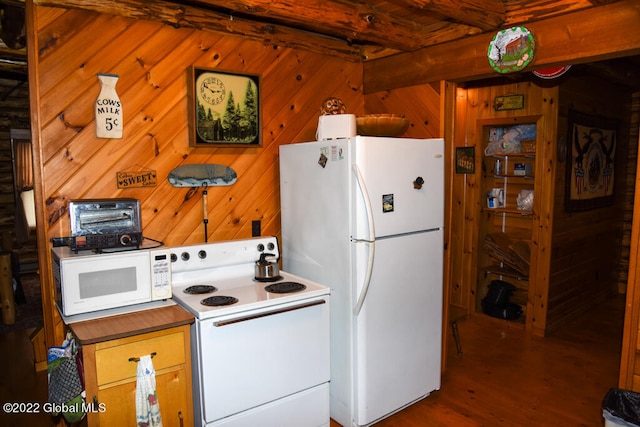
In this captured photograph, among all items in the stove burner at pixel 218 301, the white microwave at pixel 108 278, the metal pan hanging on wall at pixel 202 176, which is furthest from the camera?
the metal pan hanging on wall at pixel 202 176

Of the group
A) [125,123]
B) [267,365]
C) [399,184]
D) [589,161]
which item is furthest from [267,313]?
[589,161]

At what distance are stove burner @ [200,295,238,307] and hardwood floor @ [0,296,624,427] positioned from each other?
105 centimetres

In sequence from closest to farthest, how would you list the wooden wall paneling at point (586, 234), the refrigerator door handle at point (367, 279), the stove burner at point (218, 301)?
the stove burner at point (218, 301) → the refrigerator door handle at point (367, 279) → the wooden wall paneling at point (586, 234)

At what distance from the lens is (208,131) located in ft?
8.91

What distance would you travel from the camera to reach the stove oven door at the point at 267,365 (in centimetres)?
210

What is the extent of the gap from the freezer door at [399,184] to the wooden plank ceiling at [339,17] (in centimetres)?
71

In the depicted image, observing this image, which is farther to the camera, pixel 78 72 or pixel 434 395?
pixel 434 395

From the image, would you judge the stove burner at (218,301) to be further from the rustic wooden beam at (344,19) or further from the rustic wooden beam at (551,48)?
the rustic wooden beam at (551,48)

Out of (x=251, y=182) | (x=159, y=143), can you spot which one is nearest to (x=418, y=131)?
(x=251, y=182)

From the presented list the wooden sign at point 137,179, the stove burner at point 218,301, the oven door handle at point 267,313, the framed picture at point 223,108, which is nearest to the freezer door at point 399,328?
the oven door handle at point 267,313

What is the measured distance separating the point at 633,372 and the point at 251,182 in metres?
2.37

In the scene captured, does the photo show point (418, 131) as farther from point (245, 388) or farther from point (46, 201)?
point (46, 201)

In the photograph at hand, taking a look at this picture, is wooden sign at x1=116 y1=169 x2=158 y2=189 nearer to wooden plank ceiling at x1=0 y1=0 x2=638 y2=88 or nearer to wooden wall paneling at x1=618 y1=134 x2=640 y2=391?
wooden plank ceiling at x1=0 y1=0 x2=638 y2=88

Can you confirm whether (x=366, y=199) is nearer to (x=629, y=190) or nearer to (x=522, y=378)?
(x=522, y=378)
